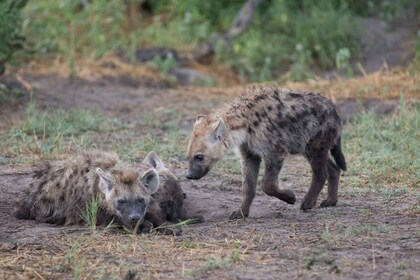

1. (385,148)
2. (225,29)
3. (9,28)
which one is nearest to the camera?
(385,148)

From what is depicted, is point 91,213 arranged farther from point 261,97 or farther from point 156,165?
point 261,97

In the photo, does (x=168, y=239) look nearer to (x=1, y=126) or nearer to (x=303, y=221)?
(x=303, y=221)

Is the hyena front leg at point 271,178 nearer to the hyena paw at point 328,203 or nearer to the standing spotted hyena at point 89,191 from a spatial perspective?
the hyena paw at point 328,203

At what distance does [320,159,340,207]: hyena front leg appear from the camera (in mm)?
5965

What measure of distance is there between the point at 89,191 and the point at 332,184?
169cm

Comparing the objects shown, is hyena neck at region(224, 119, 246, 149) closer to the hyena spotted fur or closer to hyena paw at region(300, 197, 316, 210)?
the hyena spotted fur

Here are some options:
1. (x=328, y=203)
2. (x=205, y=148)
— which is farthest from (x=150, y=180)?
(x=328, y=203)

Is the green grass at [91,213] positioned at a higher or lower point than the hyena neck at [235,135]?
lower

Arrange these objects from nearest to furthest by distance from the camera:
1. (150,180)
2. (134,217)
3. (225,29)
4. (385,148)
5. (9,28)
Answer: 1. (134,217)
2. (150,180)
3. (385,148)
4. (9,28)
5. (225,29)

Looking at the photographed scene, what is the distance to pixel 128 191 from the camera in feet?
17.3

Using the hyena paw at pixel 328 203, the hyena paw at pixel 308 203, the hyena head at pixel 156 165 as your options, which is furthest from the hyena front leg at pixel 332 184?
the hyena head at pixel 156 165

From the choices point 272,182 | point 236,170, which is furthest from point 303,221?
point 236,170

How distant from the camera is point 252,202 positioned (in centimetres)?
610

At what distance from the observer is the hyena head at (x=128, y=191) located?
5.23 meters
